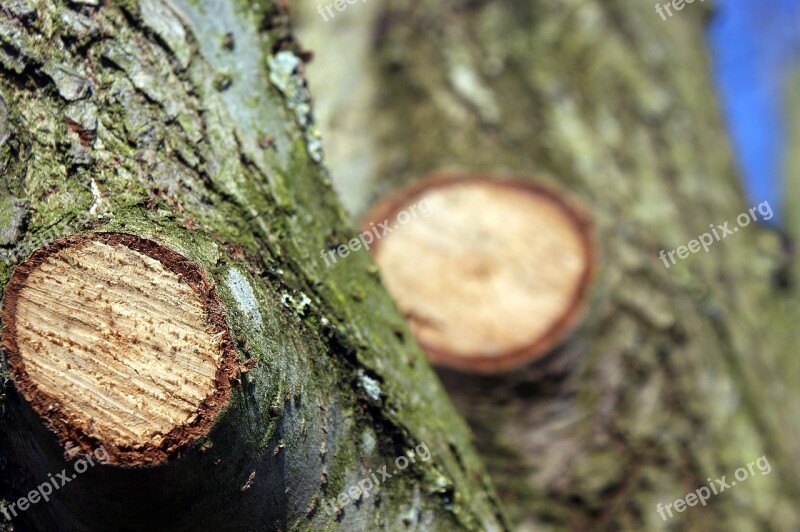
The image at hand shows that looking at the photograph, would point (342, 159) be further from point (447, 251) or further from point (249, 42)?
point (249, 42)

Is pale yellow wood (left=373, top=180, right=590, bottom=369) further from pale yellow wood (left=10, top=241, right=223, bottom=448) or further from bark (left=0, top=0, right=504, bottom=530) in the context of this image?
pale yellow wood (left=10, top=241, right=223, bottom=448)

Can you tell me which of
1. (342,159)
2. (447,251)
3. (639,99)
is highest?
(342,159)

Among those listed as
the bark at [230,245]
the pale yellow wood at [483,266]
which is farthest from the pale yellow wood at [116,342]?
the pale yellow wood at [483,266]

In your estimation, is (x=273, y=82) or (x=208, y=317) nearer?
(x=208, y=317)

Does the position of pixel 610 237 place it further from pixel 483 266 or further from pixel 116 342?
pixel 116 342

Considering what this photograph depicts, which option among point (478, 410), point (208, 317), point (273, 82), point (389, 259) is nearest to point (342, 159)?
point (389, 259)

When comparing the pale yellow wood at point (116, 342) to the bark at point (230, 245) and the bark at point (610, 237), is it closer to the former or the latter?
the bark at point (230, 245)

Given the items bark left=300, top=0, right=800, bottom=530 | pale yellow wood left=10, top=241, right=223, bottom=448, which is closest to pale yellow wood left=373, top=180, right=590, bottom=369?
bark left=300, top=0, right=800, bottom=530
